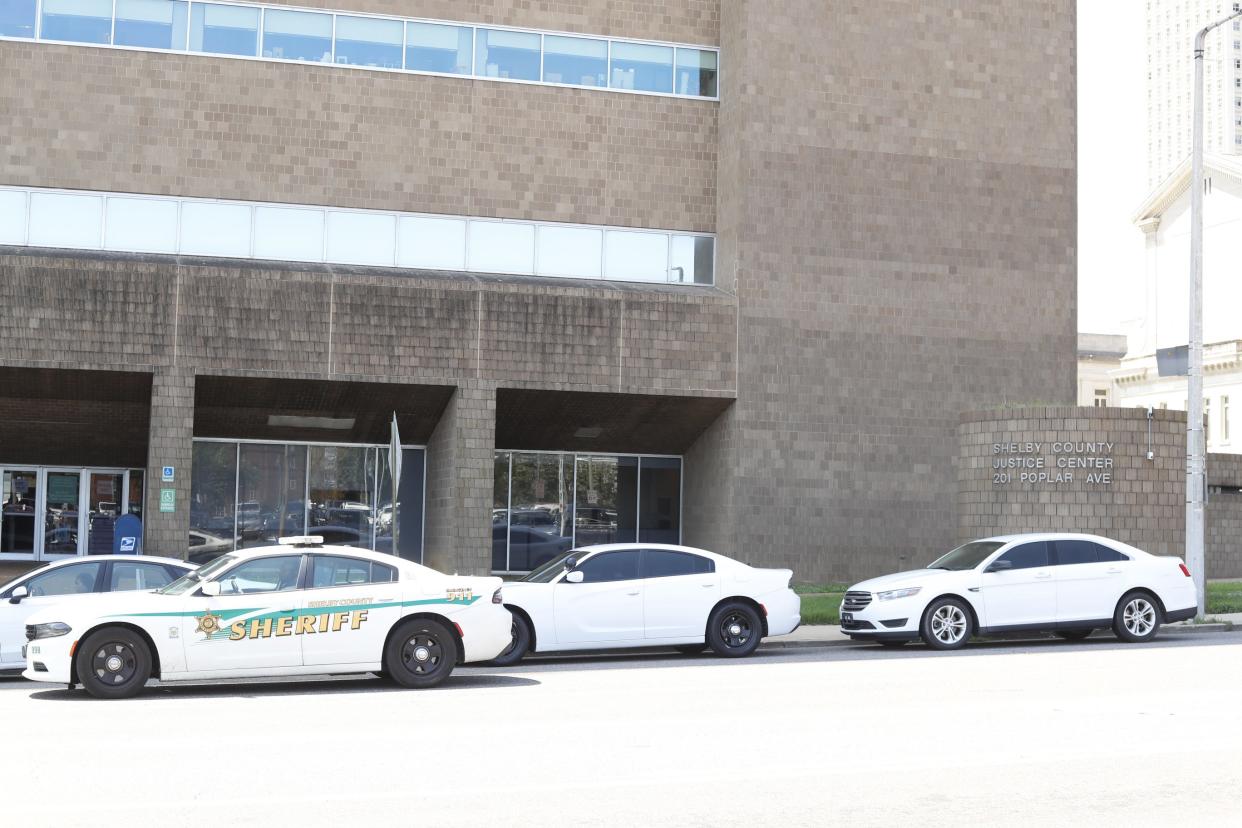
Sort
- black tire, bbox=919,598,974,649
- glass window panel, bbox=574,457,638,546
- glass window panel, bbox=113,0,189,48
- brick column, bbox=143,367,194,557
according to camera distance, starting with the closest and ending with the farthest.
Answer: black tire, bbox=919,598,974,649, brick column, bbox=143,367,194,557, glass window panel, bbox=113,0,189,48, glass window panel, bbox=574,457,638,546

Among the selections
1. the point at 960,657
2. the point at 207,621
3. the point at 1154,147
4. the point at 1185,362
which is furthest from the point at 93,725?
the point at 1154,147

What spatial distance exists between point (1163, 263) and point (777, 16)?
252 ft

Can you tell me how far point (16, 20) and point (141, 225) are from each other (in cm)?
452

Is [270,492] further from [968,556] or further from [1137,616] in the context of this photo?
[1137,616]

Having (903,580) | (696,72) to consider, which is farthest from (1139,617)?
(696,72)

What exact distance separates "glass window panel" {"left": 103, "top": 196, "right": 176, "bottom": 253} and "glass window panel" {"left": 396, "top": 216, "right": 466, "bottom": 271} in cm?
437

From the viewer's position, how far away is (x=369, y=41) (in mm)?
27594

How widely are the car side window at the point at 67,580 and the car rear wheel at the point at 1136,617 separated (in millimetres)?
12561

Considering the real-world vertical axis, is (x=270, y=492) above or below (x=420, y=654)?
above

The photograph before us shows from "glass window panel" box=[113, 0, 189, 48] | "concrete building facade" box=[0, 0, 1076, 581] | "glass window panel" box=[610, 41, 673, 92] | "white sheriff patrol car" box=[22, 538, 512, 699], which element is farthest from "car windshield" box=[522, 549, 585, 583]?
"glass window panel" box=[113, 0, 189, 48]

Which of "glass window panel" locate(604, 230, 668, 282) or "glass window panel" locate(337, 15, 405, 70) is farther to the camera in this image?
"glass window panel" locate(604, 230, 668, 282)

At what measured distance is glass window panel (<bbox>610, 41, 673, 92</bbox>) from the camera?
28.7 m

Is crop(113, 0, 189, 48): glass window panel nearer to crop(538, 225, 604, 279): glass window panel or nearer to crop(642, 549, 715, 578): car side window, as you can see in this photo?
crop(538, 225, 604, 279): glass window panel

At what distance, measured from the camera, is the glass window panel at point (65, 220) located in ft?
85.8
